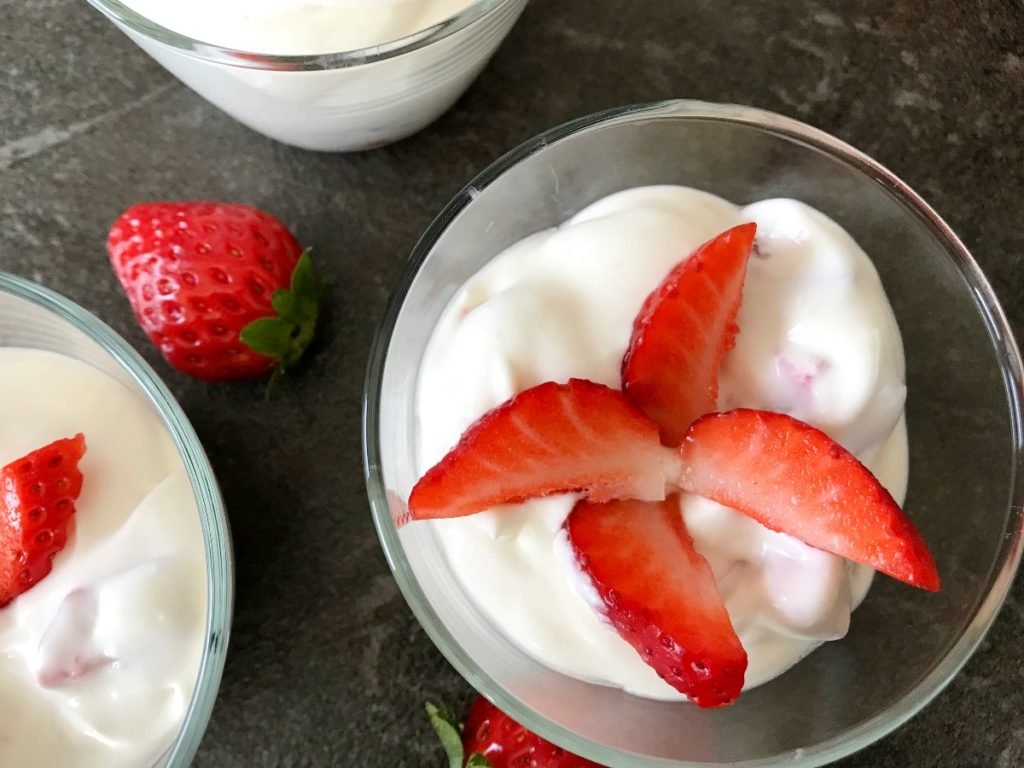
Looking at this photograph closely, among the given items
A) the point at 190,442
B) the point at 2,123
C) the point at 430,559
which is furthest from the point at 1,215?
the point at 430,559

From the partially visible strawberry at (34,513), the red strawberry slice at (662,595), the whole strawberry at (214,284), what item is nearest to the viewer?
the red strawberry slice at (662,595)

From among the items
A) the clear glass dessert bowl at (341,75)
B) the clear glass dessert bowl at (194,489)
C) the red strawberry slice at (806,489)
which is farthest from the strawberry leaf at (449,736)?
the clear glass dessert bowl at (341,75)

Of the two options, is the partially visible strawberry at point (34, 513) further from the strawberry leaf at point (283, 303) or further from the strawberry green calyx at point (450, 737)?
the strawberry green calyx at point (450, 737)

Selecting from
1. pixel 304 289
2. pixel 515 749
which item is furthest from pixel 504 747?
pixel 304 289

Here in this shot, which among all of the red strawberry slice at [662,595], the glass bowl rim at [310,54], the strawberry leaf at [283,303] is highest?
the glass bowl rim at [310,54]

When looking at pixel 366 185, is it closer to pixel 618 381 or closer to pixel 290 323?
pixel 290 323

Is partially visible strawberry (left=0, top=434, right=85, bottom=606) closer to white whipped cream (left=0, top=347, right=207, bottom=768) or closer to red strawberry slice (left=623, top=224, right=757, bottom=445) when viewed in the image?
white whipped cream (left=0, top=347, right=207, bottom=768)

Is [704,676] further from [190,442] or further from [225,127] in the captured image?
[225,127]
